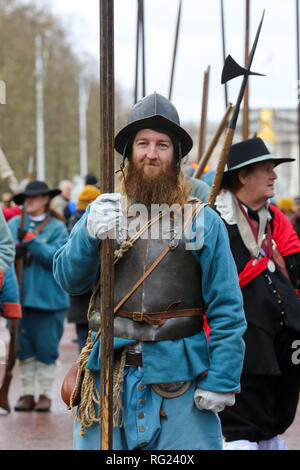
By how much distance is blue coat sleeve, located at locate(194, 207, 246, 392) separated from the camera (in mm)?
3350

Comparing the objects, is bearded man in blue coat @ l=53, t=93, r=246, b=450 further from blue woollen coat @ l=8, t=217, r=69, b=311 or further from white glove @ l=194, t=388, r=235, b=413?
blue woollen coat @ l=8, t=217, r=69, b=311

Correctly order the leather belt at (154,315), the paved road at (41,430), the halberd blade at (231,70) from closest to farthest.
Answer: the leather belt at (154,315) → the halberd blade at (231,70) → the paved road at (41,430)

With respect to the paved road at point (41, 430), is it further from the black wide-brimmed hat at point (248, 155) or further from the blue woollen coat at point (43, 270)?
the black wide-brimmed hat at point (248, 155)

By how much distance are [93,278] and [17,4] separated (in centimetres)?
3380

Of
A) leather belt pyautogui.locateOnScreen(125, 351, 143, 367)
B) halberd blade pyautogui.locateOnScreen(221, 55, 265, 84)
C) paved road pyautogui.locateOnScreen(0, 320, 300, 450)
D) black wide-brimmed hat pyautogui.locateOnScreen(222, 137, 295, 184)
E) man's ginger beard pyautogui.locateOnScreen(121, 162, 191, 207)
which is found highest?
halberd blade pyautogui.locateOnScreen(221, 55, 265, 84)

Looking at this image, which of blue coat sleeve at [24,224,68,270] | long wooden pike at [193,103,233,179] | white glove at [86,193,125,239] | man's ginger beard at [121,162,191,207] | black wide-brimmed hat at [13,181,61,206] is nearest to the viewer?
white glove at [86,193,125,239]

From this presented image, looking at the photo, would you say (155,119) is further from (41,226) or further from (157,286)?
(41,226)

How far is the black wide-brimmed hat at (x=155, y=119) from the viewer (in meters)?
3.53

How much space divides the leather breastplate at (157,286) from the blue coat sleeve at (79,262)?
0.11 metres

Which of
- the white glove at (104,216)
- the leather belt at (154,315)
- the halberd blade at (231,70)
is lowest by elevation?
the leather belt at (154,315)

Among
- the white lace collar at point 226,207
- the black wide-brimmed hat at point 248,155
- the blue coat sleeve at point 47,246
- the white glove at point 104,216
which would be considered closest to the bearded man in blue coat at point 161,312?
the white glove at point 104,216

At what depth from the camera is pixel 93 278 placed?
3.52 meters

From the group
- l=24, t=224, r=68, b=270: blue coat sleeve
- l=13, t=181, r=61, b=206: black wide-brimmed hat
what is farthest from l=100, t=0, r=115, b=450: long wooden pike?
l=13, t=181, r=61, b=206: black wide-brimmed hat

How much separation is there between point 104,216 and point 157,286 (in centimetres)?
33
